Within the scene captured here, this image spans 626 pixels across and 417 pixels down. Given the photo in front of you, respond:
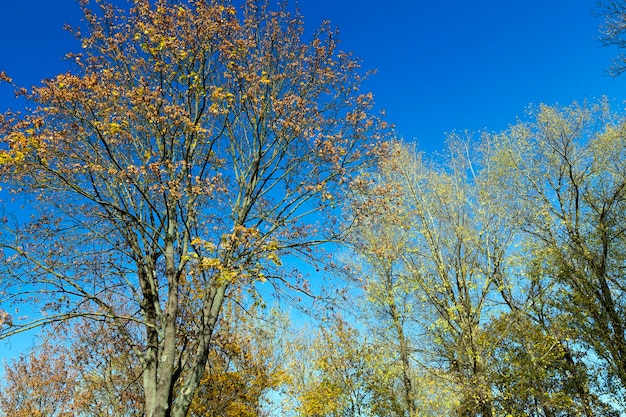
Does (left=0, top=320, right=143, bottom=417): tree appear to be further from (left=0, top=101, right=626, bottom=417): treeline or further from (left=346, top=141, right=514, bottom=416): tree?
(left=346, top=141, right=514, bottom=416): tree

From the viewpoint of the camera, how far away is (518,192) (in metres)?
17.8

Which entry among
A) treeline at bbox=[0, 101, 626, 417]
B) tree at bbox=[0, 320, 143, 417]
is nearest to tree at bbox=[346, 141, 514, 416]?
treeline at bbox=[0, 101, 626, 417]

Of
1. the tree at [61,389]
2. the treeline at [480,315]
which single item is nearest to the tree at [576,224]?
the treeline at [480,315]

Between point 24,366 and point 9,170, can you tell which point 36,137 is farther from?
point 24,366

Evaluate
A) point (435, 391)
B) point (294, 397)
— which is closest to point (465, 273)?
point (435, 391)

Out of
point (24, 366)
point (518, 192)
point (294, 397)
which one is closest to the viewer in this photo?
point (518, 192)

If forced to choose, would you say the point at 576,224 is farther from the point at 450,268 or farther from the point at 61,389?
the point at 61,389

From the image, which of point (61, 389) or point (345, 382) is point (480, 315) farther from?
point (61, 389)

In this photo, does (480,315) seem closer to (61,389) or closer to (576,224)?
(576,224)

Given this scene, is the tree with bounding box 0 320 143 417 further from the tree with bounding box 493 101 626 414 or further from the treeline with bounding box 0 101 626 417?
the tree with bounding box 493 101 626 414

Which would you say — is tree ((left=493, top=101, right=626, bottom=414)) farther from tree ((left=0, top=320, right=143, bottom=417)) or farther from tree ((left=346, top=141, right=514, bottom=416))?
tree ((left=0, top=320, right=143, bottom=417))

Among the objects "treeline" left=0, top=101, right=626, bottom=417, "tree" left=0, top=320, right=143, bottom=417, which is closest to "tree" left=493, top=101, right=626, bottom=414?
"treeline" left=0, top=101, right=626, bottom=417

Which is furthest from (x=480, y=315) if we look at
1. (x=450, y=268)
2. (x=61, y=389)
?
(x=61, y=389)

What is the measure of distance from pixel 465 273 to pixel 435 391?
4183 mm
